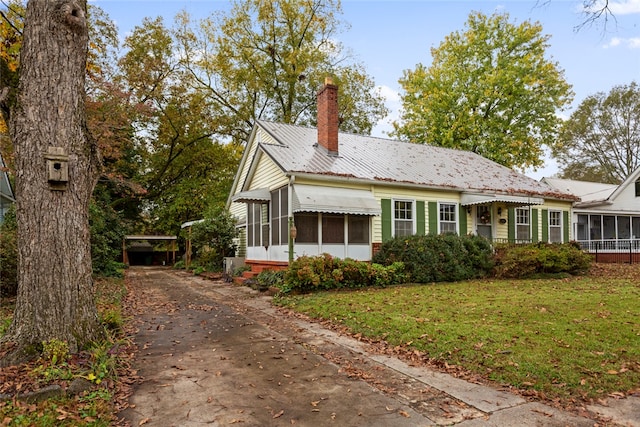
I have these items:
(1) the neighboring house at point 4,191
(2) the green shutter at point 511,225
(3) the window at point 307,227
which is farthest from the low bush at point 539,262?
(1) the neighboring house at point 4,191

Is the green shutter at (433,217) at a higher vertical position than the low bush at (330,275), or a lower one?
higher

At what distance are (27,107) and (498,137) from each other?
26.4 m

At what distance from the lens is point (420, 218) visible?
14.8 m

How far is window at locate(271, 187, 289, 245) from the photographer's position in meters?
12.9

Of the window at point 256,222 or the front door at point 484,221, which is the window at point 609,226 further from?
the window at point 256,222

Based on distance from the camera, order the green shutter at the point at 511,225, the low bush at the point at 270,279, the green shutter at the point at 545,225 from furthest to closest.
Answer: the green shutter at the point at 545,225, the green shutter at the point at 511,225, the low bush at the point at 270,279

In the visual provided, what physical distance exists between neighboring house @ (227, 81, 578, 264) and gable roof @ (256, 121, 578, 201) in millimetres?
48

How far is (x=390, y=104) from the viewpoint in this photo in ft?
107

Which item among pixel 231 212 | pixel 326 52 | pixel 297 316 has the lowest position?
pixel 297 316

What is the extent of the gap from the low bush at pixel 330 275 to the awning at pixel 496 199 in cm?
537

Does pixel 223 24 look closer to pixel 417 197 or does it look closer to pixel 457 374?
pixel 417 197

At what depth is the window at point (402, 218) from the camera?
14.4 m

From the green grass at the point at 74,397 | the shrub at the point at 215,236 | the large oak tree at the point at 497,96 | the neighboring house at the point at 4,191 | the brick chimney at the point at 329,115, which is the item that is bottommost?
the green grass at the point at 74,397

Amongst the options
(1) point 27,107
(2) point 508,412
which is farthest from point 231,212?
(2) point 508,412
